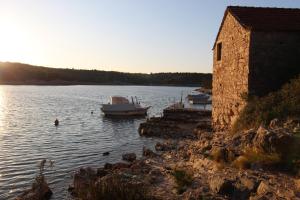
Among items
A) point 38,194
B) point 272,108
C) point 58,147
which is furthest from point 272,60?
point 58,147

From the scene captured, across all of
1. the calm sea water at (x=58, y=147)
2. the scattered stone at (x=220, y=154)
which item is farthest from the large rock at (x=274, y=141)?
the calm sea water at (x=58, y=147)

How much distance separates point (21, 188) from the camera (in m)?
18.0

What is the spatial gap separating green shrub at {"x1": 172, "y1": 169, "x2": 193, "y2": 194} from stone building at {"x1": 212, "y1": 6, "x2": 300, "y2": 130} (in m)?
7.67

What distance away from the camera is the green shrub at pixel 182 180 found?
12.5 meters

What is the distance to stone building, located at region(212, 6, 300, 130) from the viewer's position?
755 inches

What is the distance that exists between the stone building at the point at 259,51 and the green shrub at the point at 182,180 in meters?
7.67

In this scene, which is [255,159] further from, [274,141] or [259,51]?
[259,51]

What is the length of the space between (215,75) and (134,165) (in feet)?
29.3

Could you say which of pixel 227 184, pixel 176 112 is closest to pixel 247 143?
pixel 227 184

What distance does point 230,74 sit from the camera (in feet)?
71.1

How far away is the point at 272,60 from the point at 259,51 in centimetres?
83

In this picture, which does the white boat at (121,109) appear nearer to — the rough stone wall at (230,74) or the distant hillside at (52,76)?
the rough stone wall at (230,74)

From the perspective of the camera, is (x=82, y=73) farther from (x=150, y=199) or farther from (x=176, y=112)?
(x=150, y=199)

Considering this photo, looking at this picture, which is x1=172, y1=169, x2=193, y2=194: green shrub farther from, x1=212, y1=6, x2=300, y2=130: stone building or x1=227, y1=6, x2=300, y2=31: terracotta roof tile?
x1=227, y1=6, x2=300, y2=31: terracotta roof tile
